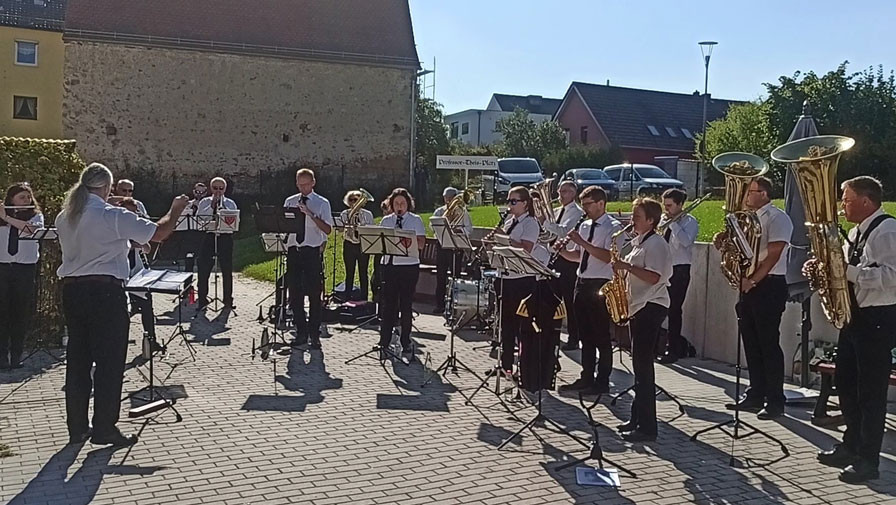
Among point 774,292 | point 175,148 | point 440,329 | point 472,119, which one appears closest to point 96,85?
point 175,148

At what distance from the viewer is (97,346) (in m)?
6.52

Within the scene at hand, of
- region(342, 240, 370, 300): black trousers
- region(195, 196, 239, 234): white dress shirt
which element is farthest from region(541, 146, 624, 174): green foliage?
region(195, 196, 239, 234): white dress shirt

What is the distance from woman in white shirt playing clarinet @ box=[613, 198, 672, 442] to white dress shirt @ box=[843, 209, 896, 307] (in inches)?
53.1

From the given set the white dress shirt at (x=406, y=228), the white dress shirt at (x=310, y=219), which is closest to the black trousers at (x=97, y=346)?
the white dress shirt at (x=406, y=228)

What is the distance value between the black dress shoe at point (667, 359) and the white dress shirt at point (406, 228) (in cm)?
304

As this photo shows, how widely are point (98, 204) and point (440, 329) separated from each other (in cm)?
674

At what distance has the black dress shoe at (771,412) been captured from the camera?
25.6ft

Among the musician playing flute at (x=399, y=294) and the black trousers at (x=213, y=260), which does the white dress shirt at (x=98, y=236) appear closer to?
the musician playing flute at (x=399, y=294)

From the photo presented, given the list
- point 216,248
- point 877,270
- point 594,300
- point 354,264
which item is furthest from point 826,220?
point 216,248

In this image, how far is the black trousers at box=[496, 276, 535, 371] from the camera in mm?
8727

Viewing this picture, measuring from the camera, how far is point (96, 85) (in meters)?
31.9

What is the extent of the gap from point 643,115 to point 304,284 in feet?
145

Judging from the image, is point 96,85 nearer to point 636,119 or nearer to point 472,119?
point 636,119

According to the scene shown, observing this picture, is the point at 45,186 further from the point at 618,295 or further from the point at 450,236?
the point at 618,295
